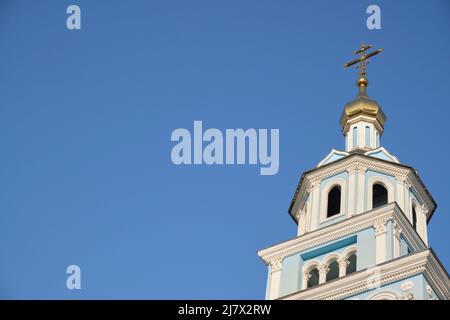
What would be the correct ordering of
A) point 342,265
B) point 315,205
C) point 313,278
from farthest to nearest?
point 315,205 → point 313,278 → point 342,265

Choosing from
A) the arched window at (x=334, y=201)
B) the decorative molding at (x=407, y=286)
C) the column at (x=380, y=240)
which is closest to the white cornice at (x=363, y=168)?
the arched window at (x=334, y=201)

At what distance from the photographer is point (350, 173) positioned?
42.7 metres

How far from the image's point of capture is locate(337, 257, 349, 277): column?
125ft

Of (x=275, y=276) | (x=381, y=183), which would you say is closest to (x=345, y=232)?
(x=275, y=276)

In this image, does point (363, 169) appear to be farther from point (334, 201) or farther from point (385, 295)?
point (385, 295)

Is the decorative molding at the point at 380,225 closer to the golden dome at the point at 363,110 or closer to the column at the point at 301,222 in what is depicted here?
the column at the point at 301,222

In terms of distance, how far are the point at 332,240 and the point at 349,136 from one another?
7.53 metres

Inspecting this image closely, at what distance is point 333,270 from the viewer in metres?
39.7

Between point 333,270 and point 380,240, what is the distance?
6.61ft

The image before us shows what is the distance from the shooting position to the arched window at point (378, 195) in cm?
4256
